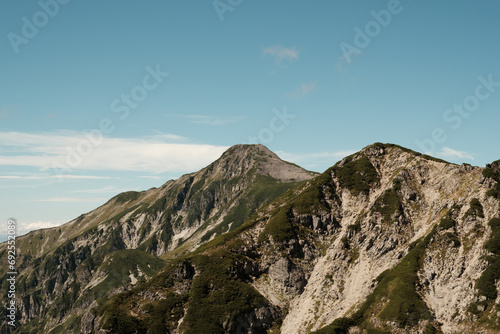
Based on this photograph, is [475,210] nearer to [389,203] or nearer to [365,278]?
[389,203]

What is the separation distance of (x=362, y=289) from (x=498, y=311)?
49232 mm

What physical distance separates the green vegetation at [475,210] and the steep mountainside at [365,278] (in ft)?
1.35

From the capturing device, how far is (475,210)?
160 m

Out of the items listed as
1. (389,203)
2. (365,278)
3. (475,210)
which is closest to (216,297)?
(365,278)

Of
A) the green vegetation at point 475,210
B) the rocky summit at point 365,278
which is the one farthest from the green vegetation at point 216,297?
the green vegetation at point 475,210

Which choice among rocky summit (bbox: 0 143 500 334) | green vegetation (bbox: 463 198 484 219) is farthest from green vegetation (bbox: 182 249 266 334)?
green vegetation (bbox: 463 198 484 219)

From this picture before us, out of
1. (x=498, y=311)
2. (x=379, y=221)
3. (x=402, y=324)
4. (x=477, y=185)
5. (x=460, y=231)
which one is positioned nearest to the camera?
(x=498, y=311)

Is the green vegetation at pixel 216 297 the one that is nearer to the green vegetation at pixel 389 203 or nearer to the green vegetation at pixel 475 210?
the green vegetation at pixel 389 203

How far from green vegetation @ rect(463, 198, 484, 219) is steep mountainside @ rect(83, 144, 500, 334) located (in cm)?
41

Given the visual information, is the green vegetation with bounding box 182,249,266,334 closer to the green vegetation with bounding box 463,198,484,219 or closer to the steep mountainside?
the steep mountainside

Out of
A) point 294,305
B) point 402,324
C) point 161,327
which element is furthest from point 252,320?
point 402,324

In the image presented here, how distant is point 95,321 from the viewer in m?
180

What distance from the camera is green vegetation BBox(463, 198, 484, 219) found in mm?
158188

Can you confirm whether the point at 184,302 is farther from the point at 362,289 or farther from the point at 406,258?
the point at 406,258
